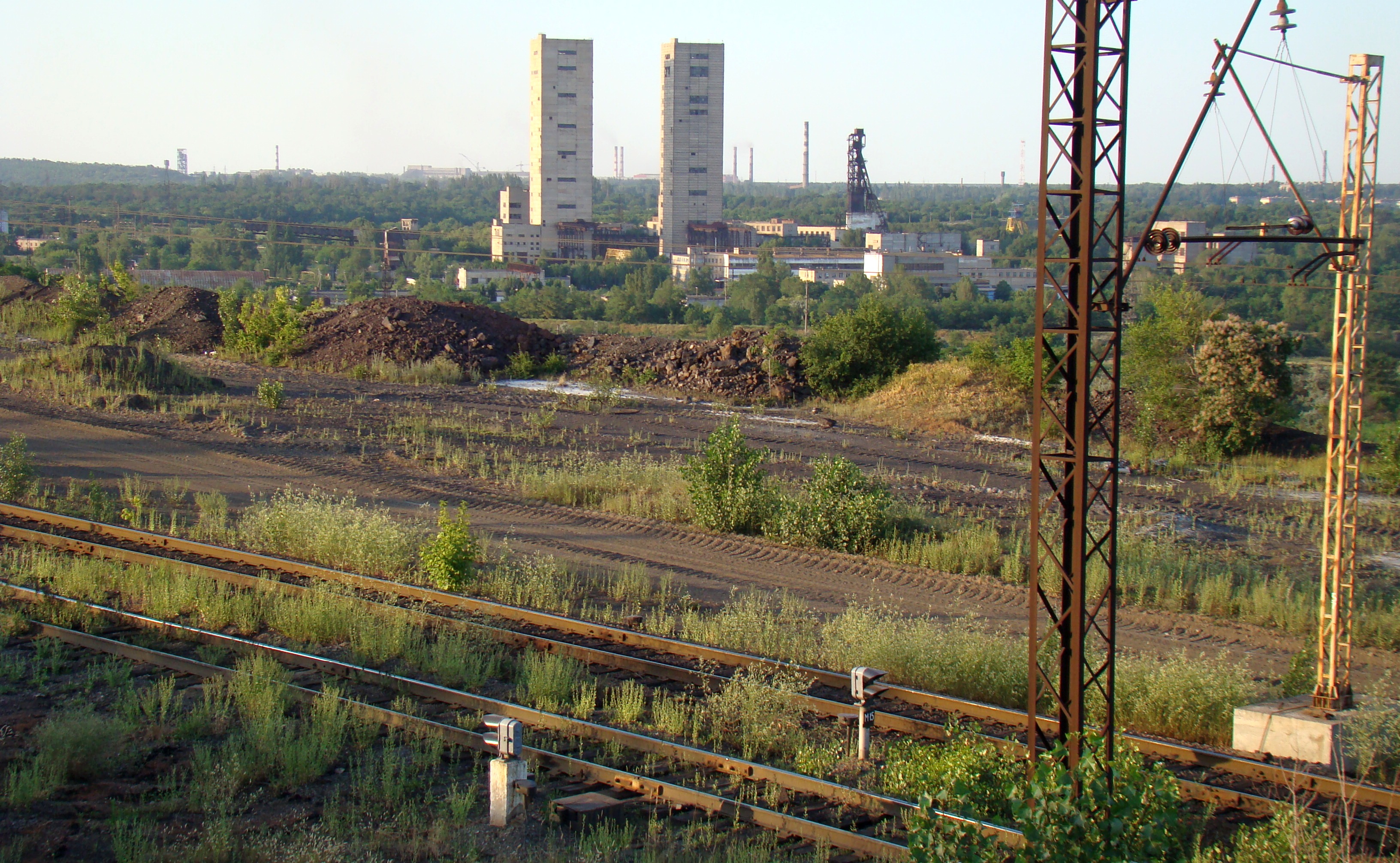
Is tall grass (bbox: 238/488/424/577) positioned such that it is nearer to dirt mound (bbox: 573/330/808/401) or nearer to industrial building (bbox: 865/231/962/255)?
dirt mound (bbox: 573/330/808/401)

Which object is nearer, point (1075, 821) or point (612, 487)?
point (1075, 821)

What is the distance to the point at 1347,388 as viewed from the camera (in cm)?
905

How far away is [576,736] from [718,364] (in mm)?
23707

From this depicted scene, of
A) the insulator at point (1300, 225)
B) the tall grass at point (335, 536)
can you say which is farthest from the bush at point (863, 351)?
the insulator at point (1300, 225)

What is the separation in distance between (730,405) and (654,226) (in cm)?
11111

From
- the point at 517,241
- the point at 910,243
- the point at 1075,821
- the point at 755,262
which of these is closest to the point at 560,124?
the point at 517,241

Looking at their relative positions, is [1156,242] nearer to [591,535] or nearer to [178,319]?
[591,535]

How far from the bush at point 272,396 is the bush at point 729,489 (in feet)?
41.3

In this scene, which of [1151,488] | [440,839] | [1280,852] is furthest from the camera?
[1151,488]

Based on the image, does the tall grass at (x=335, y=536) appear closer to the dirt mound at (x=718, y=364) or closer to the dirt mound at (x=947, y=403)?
the dirt mound at (x=947, y=403)

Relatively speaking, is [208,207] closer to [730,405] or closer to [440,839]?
[730,405]

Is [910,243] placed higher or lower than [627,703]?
higher

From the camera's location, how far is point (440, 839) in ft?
21.9

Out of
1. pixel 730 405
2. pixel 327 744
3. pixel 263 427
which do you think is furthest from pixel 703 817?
pixel 730 405
